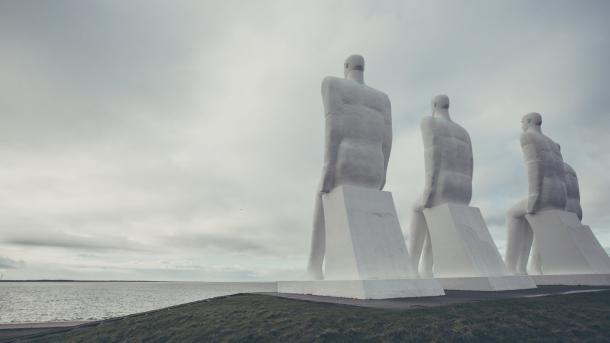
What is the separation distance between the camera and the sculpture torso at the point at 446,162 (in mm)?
11086

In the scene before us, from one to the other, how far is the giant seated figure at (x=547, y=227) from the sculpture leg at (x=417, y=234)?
4.20m

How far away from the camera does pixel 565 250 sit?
13.0 meters

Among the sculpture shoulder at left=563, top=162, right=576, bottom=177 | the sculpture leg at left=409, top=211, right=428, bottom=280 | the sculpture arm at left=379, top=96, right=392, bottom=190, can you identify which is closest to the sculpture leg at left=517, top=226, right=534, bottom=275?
the sculpture shoulder at left=563, top=162, right=576, bottom=177

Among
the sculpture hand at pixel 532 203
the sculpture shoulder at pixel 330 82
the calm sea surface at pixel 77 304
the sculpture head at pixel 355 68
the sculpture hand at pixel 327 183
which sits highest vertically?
the sculpture head at pixel 355 68

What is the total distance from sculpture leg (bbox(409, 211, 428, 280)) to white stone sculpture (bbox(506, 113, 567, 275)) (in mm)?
4146

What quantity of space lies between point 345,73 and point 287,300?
241 inches

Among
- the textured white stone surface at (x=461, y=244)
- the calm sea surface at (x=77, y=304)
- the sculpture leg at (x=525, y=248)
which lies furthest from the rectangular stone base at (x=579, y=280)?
the calm sea surface at (x=77, y=304)

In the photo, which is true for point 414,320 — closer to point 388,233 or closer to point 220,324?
point 220,324

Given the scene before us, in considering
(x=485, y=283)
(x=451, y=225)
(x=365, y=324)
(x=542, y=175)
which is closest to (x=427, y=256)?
(x=451, y=225)

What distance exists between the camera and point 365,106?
936 cm

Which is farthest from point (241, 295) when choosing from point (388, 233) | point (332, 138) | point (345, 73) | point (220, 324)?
point (345, 73)

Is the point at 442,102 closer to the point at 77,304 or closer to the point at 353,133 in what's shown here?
the point at 353,133

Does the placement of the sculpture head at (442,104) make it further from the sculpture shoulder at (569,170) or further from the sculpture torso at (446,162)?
the sculpture shoulder at (569,170)

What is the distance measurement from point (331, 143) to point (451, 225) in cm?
453
